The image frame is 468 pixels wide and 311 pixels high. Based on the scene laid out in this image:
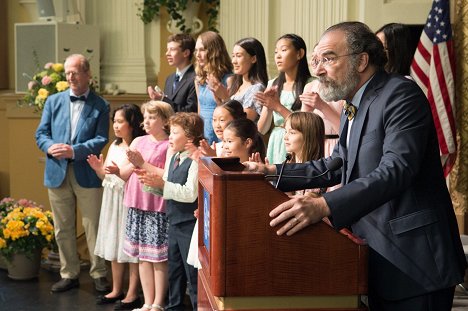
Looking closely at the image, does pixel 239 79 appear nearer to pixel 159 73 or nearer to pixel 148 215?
pixel 148 215

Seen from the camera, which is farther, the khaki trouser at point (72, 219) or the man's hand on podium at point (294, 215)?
the khaki trouser at point (72, 219)

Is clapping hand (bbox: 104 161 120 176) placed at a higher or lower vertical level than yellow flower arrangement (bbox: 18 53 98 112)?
lower

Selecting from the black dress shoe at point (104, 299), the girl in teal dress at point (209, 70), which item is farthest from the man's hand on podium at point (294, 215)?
the black dress shoe at point (104, 299)

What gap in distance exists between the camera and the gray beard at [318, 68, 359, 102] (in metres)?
2.57

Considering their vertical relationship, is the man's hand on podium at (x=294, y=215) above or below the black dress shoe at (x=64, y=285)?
above

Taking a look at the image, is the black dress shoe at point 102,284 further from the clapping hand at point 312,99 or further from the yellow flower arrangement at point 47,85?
the clapping hand at point 312,99

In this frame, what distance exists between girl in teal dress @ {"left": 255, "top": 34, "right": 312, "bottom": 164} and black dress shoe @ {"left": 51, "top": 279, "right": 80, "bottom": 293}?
195cm

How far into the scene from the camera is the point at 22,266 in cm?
626

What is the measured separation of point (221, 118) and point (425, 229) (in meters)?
2.38

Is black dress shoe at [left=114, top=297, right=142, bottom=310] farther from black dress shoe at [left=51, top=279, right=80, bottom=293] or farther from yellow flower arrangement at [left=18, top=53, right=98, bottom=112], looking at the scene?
yellow flower arrangement at [left=18, top=53, right=98, bottom=112]

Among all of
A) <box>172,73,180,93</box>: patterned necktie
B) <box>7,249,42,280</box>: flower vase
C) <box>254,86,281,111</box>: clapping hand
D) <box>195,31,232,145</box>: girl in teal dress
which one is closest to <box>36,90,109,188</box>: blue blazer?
<box>172,73,180,93</box>: patterned necktie

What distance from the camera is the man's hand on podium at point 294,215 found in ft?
7.50

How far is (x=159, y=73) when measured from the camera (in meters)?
8.43

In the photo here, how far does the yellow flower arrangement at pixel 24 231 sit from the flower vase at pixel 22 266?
1.5 inches
